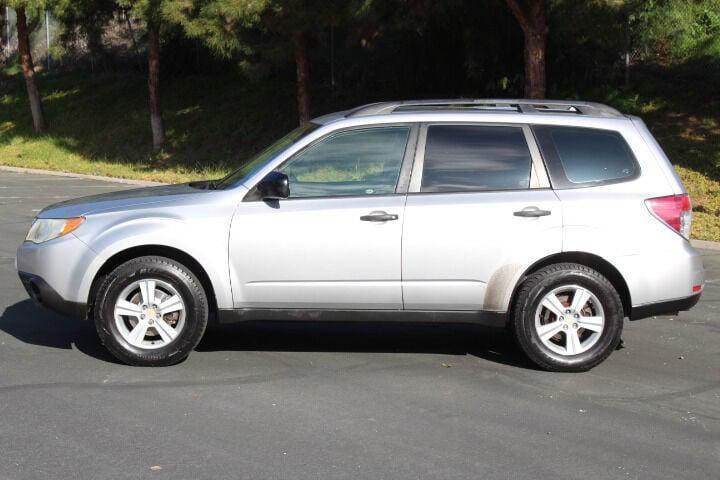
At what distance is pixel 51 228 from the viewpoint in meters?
7.31

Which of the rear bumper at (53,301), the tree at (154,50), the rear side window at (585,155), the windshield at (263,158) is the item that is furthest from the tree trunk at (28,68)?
the rear side window at (585,155)

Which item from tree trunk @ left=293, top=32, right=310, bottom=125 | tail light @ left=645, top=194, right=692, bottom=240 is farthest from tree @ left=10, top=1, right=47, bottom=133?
tail light @ left=645, top=194, right=692, bottom=240

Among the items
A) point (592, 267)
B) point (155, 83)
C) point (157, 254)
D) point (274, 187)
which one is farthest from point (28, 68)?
point (592, 267)

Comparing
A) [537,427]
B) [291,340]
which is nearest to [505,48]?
[291,340]

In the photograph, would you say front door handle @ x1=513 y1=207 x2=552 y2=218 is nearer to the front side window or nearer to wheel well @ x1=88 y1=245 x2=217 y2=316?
the front side window

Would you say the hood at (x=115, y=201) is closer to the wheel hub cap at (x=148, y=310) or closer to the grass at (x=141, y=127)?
the wheel hub cap at (x=148, y=310)

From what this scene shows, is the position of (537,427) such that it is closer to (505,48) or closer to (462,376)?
(462,376)

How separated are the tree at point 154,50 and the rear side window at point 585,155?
18368mm

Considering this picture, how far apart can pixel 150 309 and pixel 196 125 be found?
23735 mm

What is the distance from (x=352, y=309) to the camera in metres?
7.11

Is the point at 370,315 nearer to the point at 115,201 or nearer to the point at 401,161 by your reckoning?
the point at 401,161

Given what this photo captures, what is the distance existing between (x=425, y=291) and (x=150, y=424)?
2146 mm

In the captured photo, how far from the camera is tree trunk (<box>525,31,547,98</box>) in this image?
61.2ft

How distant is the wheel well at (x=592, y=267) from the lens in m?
7.11
